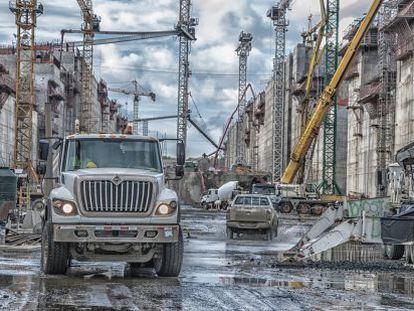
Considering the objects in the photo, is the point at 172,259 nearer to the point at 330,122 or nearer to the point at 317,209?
the point at 317,209

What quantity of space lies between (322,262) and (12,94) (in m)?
85.0

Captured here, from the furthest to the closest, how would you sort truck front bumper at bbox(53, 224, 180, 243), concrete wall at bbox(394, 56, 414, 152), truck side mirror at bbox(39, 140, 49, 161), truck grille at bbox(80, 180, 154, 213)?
concrete wall at bbox(394, 56, 414, 152)
truck side mirror at bbox(39, 140, 49, 161)
truck grille at bbox(80, 180, 154, 213)
truck front bumper at bbox(53, 224, 180, 243)

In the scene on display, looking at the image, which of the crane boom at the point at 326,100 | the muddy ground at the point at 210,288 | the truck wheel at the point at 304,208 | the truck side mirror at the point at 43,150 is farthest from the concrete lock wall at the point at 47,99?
the truck side mirror at the point at 43,150

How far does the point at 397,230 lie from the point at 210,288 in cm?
723

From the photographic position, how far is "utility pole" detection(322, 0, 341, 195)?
86750 millimetres

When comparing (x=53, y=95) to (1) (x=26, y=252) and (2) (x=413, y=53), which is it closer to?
(2) (x=413, y=53)

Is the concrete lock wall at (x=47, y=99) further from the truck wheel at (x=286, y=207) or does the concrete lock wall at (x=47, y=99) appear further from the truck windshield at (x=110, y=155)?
the truck windshield at (x=110, y=155)

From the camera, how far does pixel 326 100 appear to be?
210 feet

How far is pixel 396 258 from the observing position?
22.6 m

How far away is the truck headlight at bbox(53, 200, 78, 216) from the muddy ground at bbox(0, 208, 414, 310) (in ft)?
3.90

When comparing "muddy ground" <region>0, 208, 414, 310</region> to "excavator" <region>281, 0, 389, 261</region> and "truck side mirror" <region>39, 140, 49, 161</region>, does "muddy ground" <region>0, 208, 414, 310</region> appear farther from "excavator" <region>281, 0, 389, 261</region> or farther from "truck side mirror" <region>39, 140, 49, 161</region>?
"truck side mirror" <region>39, 140, 49, 161</region>

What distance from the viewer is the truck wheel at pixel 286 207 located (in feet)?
223

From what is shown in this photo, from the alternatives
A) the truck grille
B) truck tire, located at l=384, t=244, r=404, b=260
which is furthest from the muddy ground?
truck tire, located at l=384, t=244, r=404, b=260

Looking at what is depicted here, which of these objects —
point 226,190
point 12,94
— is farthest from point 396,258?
point 12,94
